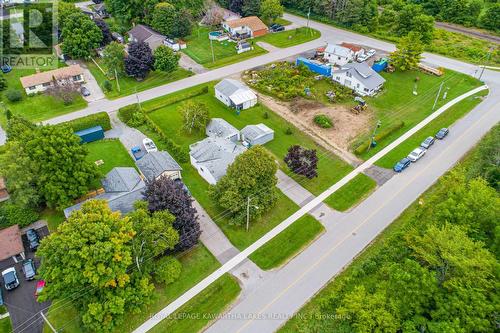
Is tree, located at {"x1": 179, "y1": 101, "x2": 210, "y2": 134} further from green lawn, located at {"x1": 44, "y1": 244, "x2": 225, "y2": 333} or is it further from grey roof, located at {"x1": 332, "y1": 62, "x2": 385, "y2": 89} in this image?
grey roof, located at {"x1": 332, "y1": 62, "x2": 385, "y2": 89}

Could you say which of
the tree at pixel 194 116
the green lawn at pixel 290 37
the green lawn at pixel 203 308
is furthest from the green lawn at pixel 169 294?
the green lawn at pixel 290 37

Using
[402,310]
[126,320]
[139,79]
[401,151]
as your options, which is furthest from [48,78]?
[402,310]

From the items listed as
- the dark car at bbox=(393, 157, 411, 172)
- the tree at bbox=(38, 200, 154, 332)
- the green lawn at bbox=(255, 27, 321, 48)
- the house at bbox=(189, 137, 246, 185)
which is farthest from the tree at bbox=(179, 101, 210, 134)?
the green lawn at bbox=(255, 27, 321, 48)

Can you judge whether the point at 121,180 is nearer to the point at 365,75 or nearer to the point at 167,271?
the point at 167,271

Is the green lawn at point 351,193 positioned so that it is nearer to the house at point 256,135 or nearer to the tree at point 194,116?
the house at point 256,135

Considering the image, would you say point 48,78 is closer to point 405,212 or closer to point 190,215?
→ point 190,215

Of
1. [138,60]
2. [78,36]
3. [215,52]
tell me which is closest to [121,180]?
[138,60]
